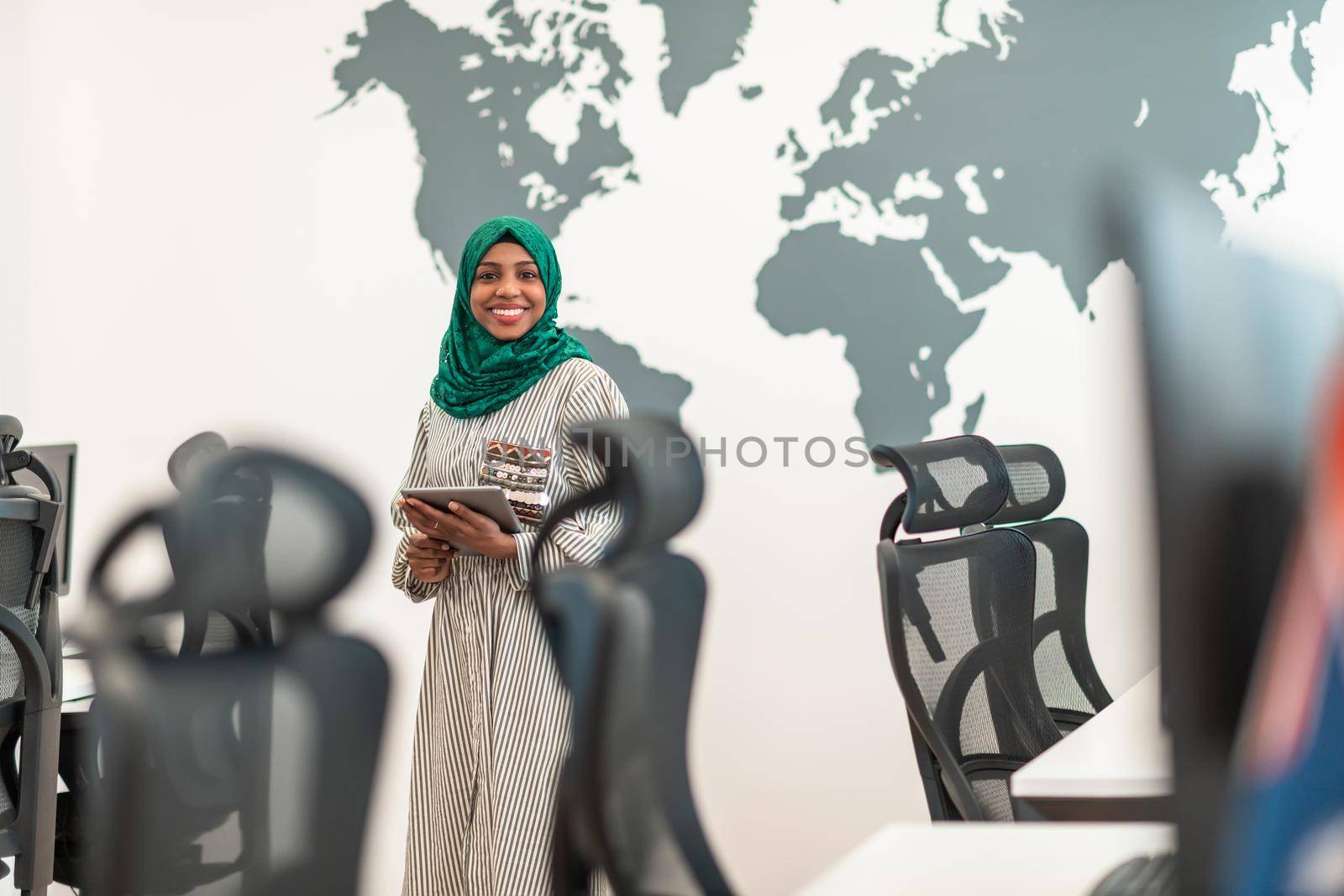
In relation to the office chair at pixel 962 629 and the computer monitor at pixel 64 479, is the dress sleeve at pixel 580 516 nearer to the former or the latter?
the office chair at pixel 962 629

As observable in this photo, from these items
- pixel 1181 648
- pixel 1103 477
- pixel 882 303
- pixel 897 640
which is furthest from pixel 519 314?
pixel 1181 648

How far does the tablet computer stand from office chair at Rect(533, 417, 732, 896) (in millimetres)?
799

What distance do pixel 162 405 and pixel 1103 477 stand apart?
2467 mm

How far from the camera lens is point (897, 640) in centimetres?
176

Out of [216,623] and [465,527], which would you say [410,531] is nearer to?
[465,527]

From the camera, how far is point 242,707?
904 mm

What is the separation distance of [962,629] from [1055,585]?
0.40 m

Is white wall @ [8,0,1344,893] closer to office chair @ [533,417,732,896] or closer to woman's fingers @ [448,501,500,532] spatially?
woman's fingers @ [448,501,500,532]

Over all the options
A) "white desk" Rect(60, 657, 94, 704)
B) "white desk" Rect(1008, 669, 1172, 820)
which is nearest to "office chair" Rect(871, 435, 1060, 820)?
"white desk" Rect(1008, 669, 1172, 820)

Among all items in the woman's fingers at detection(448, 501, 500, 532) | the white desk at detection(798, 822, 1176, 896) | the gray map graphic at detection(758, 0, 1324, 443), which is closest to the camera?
the white desk at detection(798, 822, 1176, 896)

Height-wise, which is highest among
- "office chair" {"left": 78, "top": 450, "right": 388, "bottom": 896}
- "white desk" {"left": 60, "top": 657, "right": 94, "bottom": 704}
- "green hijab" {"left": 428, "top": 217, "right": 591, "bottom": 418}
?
"green hijab" {"left": 428, "top": 217, "right": 591, "bottom": 418}

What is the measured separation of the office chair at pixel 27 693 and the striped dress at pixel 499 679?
22.7 inches

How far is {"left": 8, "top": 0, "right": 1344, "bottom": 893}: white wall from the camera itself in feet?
9.48

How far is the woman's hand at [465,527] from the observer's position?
1904 mm
